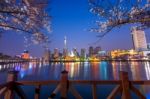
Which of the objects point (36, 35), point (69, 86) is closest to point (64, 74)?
point (69, 86)

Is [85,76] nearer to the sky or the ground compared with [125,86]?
nearer to the ground

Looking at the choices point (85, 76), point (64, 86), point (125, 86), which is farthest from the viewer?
point (85, 76)

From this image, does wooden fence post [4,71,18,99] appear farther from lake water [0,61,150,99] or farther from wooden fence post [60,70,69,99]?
lake water [0,61,150,99]

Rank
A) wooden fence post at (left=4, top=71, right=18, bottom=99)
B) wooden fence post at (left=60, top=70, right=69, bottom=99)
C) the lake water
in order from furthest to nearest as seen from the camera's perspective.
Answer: the lake water < wooden fence post at (left=4, top=71, right=18, bottom=99) < wooden fence post at (left=60, top=70, right=69, bottom=99)

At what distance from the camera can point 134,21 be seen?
5.05 metres

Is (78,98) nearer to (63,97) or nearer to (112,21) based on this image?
(63,97)

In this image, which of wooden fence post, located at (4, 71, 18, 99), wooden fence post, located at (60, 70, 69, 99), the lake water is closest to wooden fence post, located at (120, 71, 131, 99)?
wooden fence post, located at (60, 70, 69, 99)

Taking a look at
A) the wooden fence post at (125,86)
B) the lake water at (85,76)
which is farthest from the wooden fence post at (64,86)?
the lake water at (85,76)

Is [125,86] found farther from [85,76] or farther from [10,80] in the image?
[85,76]

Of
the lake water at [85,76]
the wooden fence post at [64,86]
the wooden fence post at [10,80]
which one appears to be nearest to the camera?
the wooden fence post at [64,86]

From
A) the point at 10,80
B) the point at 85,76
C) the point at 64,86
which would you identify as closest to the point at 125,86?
the point at 64,86

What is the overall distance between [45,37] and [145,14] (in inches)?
187

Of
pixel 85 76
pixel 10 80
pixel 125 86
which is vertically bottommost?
pixel 85 76

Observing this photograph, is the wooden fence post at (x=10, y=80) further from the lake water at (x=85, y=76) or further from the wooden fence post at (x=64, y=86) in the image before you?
the lake water at (x=85, y=76)
